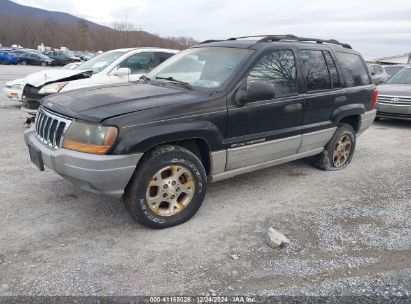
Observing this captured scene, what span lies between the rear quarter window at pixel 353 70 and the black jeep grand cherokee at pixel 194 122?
4 cm

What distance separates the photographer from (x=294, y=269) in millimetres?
3072

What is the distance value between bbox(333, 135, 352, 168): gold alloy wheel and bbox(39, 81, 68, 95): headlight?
5355 mm

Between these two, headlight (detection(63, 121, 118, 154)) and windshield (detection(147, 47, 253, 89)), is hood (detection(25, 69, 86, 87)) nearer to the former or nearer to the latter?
windshield (detection(147, 47, 253, 89))

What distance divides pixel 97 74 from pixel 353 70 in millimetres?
4908

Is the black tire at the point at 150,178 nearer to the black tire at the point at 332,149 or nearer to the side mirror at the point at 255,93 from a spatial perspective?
the side mirror at the point at 255,93

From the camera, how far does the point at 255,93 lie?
385cm

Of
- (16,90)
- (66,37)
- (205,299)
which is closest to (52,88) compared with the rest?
(16,90)

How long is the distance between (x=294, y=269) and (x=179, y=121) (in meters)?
1.65

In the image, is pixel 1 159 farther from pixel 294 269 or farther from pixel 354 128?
pixel 354 128

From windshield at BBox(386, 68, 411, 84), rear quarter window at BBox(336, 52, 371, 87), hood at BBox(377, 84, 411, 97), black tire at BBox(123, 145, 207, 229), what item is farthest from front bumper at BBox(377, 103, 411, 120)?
black tire at BBox(123, 145, 207, 229)

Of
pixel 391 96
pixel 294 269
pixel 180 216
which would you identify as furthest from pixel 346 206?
pixel 391 96

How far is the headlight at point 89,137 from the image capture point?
3.18 metres

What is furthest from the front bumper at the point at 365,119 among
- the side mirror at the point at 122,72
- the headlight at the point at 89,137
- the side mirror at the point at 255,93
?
the side mirror at the point at 122,72

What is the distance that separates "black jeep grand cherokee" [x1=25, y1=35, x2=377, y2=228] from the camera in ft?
10.7
